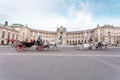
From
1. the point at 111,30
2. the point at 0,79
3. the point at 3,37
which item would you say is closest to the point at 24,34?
the point at 3,37

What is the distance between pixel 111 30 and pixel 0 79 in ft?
315

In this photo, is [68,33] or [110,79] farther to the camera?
[68,33]

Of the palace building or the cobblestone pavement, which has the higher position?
the palace building

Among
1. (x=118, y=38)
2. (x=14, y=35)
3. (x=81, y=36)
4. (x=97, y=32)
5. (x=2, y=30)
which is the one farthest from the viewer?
(x=81, y=36)

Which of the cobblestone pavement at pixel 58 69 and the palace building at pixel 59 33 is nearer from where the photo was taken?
the cobblestone pavement at pixel 58 69

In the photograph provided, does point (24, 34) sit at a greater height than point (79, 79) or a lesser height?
greater

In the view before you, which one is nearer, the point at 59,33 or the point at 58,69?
the point at 58,69

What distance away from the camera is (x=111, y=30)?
90062 millimetres

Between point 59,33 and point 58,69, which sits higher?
point 59,33

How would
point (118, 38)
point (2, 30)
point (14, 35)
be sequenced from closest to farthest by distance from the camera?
1. point (2, 30)
2. point (14, 35)
3. point (118, 38)

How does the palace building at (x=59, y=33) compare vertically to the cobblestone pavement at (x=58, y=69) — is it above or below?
above

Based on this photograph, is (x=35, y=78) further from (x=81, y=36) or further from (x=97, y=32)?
(x=81, y=36)

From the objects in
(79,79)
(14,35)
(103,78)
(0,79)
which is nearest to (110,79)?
(103,78)

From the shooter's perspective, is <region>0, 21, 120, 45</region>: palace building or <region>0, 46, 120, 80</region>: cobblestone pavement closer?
<region>0, 46, 120, 80</region>: cobblestone pavement
